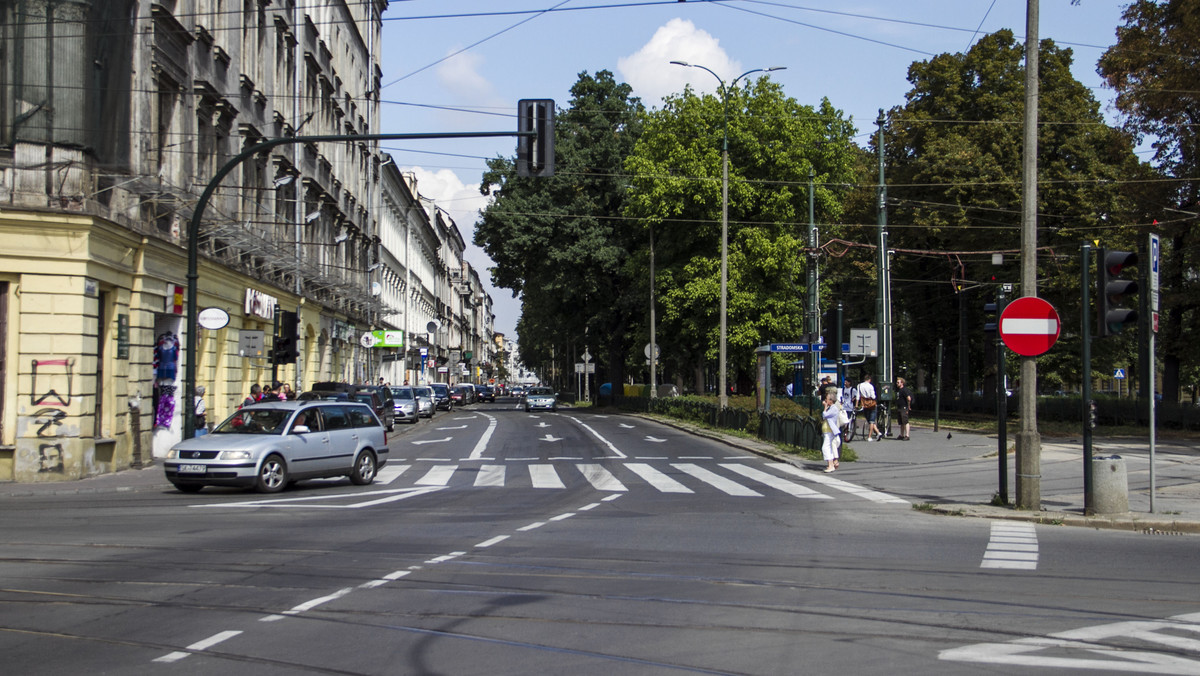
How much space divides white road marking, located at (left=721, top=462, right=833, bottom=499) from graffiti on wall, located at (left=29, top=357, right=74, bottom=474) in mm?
12394

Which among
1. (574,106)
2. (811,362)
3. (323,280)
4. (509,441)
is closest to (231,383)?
(509,441)

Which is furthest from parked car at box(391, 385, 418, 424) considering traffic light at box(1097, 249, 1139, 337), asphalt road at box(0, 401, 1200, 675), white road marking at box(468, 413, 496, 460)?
traffic light at box(1097, 249, 1139, 337)

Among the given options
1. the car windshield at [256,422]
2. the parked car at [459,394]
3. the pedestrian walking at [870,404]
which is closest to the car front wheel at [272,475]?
the car windshield at [256,422]

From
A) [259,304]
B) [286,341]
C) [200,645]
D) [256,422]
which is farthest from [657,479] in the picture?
[259,304]

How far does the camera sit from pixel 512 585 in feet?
28.9

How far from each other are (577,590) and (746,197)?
39277 mm

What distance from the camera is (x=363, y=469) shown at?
1939 centimetres

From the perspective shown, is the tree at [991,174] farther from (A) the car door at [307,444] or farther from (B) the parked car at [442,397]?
(B) the parked car at [442,397]

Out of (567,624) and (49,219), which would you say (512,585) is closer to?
(567,624)

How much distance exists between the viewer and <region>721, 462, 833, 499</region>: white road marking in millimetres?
17047

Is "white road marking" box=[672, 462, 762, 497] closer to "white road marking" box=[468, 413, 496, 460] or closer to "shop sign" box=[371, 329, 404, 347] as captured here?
"white road marking" box=[468, 413, 496, 460]

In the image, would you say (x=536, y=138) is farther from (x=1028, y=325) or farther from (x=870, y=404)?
(x=870, y=404)

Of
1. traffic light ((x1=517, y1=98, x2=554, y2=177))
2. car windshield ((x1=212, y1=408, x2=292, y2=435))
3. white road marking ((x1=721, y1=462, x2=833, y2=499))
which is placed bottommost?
white road marking ((x1=721, y1=462, x2=833, y2=499))

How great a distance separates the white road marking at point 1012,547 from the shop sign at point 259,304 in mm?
23248
